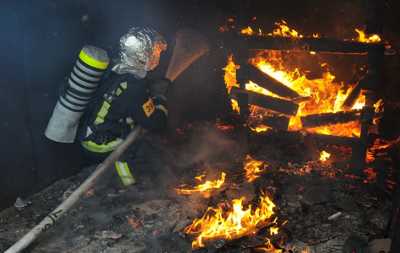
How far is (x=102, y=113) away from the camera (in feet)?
18.2

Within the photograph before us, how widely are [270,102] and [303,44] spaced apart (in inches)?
45.3

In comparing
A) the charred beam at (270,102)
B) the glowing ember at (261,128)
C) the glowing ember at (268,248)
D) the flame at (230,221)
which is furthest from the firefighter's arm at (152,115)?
the glowing ember at (261,128)

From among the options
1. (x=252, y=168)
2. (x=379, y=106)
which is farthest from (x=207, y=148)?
(x=379, y=106)

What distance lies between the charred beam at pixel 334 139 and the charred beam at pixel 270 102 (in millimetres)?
579

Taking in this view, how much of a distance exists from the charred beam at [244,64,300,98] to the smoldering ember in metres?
0.02

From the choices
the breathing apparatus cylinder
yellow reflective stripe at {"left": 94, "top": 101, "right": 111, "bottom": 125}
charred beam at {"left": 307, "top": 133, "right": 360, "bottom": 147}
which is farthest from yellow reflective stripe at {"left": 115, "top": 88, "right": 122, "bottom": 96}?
charred beam at {"left": 307, "top": 133, "right": 360, "bottom": 147}

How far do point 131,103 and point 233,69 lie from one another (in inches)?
124

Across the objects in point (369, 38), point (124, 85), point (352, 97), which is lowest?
point (124, 85)

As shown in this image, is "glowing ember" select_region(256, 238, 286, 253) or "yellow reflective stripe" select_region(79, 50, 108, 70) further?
"yellow reflective stripe" select_region(79, 50, 108, 70)

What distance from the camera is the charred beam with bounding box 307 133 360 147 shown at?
6.41m

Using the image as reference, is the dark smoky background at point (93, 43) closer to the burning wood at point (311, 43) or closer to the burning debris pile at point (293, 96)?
the burning debris pile at point (293, 96)

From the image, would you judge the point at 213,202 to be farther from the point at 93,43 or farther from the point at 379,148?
the point at 379,148

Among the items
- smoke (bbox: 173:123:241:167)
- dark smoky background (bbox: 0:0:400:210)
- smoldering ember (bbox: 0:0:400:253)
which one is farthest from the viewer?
smoke (bbox: 173:123:241:167)

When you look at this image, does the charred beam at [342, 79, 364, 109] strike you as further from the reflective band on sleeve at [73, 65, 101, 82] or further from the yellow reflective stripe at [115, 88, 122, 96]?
the reflective band on sleeve at [73, 65, 101, 82]
